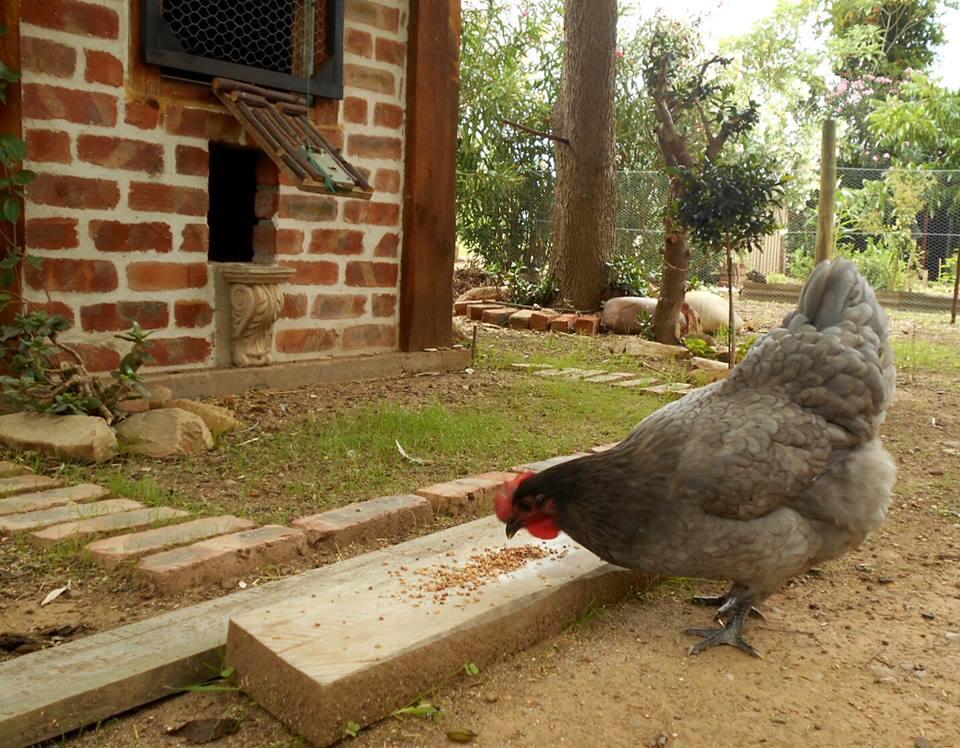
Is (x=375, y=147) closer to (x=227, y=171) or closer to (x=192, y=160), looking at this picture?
(x=227, y=171)

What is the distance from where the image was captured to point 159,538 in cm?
270

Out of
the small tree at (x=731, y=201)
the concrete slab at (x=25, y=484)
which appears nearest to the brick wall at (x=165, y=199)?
the concrete slab at (x=25, y=484)

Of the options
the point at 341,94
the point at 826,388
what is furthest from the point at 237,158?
the point at 826,388

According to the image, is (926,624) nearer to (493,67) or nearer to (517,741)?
(517,741)

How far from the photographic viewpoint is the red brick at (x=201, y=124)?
4.48 meters

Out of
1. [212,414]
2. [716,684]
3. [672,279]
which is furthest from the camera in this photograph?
[672,279]

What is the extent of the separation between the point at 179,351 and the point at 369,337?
1.32 meters

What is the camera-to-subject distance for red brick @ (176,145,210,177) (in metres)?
4.53

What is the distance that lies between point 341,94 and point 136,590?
349 cm

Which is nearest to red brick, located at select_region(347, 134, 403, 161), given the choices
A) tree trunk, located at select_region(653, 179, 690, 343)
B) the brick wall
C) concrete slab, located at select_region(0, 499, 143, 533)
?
the brick wall

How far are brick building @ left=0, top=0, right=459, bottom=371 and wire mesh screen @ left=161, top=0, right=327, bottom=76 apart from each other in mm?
11

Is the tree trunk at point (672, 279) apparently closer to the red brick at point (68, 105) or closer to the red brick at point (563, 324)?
the red brick at point (563, 324)

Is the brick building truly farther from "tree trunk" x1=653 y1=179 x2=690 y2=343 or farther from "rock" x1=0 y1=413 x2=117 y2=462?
"tree trunk" x1=653 y1=179 x2=690 y2=343

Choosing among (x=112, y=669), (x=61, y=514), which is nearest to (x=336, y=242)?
(x=61, y=514)
